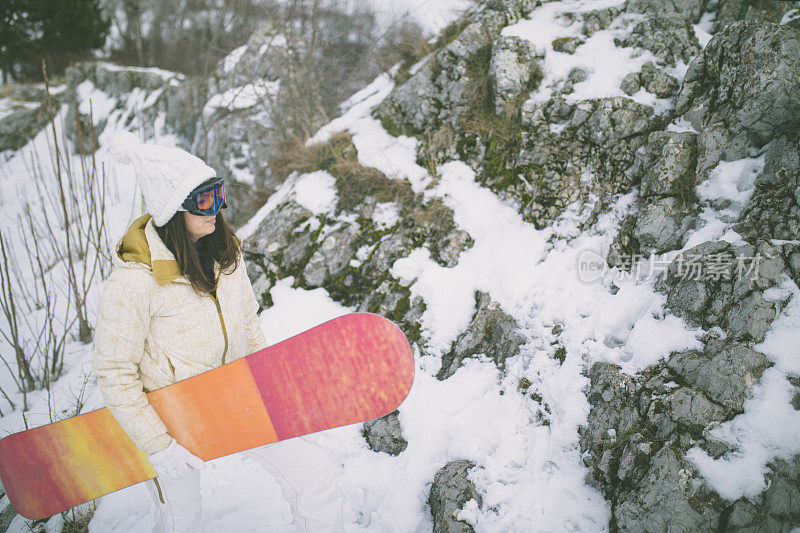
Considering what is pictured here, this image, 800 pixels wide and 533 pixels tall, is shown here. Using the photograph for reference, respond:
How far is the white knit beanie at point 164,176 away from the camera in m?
1.25

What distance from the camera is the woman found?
1.22 metres

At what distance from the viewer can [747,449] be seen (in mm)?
1585

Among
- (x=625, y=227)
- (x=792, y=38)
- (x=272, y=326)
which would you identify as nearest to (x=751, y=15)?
(x=792, y=38)

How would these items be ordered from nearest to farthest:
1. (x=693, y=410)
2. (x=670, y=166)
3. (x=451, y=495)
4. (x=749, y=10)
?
(x=693, y=410) → (x=451, y=495) → (x=670, y=166) → (x=749, y=10)

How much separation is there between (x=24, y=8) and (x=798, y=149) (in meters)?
18.2

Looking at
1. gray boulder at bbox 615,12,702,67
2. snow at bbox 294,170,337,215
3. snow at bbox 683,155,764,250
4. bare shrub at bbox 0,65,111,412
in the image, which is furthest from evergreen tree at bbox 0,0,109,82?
snow at bbox 683,155,764,250

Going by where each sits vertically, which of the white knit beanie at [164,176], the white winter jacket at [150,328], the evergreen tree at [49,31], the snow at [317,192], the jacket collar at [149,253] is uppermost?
the evergreen tree at [49,31]

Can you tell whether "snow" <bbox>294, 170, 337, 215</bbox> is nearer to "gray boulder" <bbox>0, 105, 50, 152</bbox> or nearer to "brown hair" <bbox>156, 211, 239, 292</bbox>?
"brown hair" <bbox>156, 211, 239, 292</bbox>

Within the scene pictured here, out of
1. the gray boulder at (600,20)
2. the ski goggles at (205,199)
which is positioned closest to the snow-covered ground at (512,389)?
the gray boulder at (600,20)

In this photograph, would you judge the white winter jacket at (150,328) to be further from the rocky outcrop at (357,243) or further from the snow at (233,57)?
the snow at (233,57)

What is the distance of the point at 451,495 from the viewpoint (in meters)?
1.95

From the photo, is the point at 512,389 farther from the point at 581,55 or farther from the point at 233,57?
the point at 233,57

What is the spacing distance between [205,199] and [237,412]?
38.7 inches

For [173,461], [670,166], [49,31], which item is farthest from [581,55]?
[49,31]
